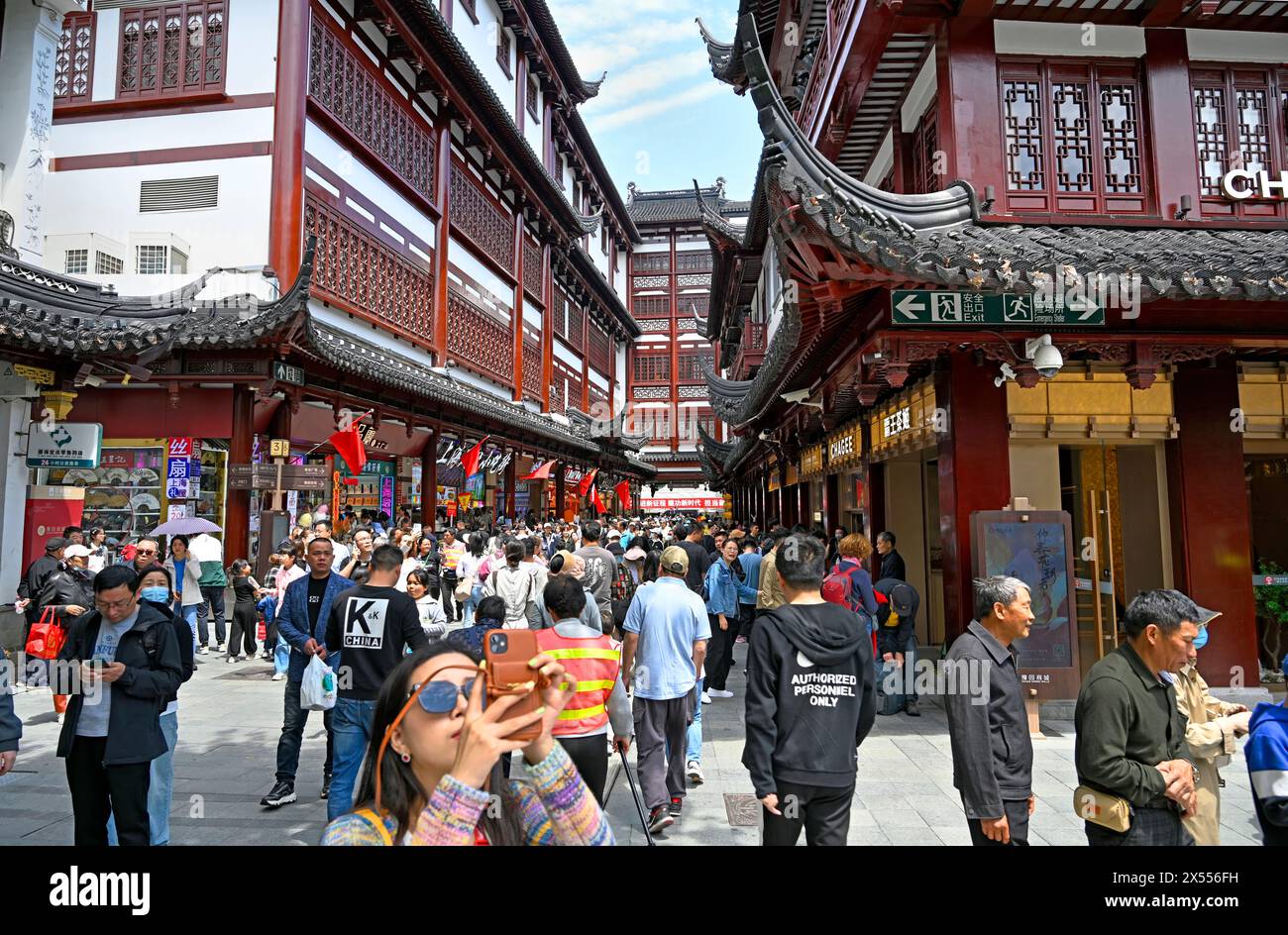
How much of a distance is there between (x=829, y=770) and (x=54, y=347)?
473 inches

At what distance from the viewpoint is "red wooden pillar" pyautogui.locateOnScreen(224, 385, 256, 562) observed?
12.5m

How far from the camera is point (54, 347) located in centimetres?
1034

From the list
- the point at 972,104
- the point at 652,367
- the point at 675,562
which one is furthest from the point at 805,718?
the point at 652,367

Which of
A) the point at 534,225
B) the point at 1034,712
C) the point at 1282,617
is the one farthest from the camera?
the point at 534,225

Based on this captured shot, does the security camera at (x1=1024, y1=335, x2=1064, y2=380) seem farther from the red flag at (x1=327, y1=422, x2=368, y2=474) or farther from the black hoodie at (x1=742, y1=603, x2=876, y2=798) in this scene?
the red flag at (x1=327, y1=422, x2=368, y2=474)

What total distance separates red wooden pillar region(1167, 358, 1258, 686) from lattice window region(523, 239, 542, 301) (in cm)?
2602

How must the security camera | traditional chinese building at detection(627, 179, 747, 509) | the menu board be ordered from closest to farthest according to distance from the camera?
1. the security camera
2. the menu board
3. traditional chinese building at detection(627, 179, 747, 509)

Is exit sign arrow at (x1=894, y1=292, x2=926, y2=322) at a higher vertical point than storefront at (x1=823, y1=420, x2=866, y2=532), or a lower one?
higher

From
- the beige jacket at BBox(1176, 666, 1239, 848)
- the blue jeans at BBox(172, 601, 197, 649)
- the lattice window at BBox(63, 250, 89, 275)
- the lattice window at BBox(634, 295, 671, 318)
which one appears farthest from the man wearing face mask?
the lattice window at BBox(634, 295, 671, 318)

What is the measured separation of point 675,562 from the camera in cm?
538

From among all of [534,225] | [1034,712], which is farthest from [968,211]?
[534,225]

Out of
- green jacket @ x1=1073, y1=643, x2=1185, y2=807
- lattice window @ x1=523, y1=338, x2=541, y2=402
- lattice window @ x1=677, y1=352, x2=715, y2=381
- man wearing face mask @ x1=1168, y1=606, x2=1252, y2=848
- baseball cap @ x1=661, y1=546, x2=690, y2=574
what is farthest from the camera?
lattice window @ x1=677, y1=352, x2=715, y2=381

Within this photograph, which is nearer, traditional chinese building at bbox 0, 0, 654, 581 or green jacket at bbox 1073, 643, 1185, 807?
green jacket at bbox 1073, 643, 1185, 807
